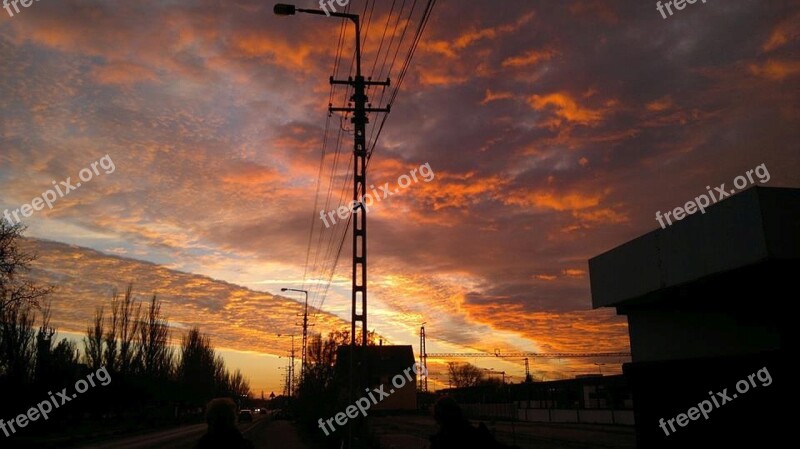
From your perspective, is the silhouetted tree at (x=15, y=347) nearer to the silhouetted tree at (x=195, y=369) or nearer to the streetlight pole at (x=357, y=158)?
the streetlight pole at (x=357, y=158)

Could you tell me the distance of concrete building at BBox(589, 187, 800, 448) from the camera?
8031 mm

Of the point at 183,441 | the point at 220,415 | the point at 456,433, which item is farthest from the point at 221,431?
the point at 183,441

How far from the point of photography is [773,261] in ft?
25.9

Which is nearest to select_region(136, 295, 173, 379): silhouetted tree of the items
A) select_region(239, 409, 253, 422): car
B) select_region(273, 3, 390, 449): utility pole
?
select_region(239, 409, 253, 422): car

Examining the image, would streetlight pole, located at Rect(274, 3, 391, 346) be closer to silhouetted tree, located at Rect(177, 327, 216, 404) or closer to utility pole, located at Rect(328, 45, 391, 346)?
utility pole, located at Rect(328, 45, 391, 346)

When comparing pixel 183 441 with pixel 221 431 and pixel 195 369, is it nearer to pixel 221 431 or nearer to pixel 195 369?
pixel 221 431

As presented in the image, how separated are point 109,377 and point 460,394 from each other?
65.4 meters

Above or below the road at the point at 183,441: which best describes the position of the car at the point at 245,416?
below

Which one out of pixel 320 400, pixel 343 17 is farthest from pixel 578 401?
pixel 343 17

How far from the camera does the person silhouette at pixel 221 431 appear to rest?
5.32m

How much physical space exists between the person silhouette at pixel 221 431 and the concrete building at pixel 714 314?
7029 millimetres

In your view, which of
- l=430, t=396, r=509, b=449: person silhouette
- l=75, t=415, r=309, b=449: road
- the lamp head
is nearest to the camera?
l=430, t=396, r=509, b=449: person silhouette

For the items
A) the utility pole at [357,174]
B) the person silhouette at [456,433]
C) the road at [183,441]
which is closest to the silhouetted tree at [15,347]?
the road at [183,441]

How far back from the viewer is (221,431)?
5367 millimetres
